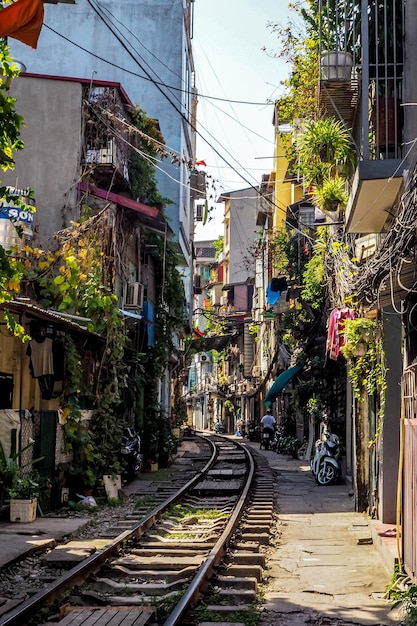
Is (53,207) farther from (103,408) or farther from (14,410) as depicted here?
(14,410)

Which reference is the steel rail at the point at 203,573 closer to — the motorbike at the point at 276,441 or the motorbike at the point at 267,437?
the motorbike at the point at 276,441

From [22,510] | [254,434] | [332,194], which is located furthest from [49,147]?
[254,434]

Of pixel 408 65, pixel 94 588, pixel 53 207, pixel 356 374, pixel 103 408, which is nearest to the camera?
pixel 94 588

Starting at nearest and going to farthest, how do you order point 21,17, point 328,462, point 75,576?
point 21,17, point 75,576, point 328,462

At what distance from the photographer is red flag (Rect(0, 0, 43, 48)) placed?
25.8 ft

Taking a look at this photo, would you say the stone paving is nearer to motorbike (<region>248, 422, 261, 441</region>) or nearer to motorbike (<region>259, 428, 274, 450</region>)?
motorbike (<region>259, 428, 274, 450</region>)

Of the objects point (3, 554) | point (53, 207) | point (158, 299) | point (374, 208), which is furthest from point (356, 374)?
point (158, 299)

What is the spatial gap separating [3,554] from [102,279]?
32.0ft

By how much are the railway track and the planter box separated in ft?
4.26

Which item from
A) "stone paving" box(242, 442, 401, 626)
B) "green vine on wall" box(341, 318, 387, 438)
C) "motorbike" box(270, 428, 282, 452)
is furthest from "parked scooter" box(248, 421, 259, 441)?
"green vine on wall" box(341, 318, 387, 438)

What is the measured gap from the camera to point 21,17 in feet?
26.2

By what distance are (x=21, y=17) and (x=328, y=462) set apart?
14758 mm

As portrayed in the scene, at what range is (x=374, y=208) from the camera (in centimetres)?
1228

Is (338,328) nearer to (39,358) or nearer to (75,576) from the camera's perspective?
(39,358)
